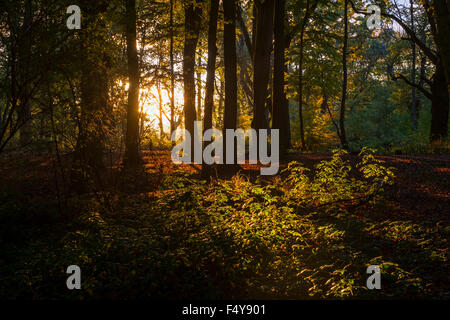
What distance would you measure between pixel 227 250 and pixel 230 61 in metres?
8.73

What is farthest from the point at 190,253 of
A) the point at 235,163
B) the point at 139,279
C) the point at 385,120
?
the point at 385,120

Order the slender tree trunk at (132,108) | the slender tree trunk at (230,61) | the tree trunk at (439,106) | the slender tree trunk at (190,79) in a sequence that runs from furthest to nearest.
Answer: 1. the tree trunk at (439,106)
2. the slender tree trunk at (190,79)
3. the slender tree trunk at (132,108)
4. the slender tree trunk at (230,61)

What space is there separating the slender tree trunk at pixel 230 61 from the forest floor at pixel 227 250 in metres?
5.17

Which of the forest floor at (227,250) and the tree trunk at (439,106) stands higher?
the tree trunk at (439,106)

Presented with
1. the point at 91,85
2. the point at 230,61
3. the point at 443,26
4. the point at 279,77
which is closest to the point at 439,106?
the point at 279,77

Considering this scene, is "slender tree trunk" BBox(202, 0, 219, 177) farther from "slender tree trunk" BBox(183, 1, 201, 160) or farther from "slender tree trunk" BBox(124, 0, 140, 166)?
"slender tree trunk" BBox(183, 1, 201, 160)

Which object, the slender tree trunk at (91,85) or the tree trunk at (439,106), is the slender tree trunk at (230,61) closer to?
the slender tree trunk at (91,85)

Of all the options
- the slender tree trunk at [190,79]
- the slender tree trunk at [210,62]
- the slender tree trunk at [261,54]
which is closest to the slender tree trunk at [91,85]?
the slender tree trunk at [210,62]

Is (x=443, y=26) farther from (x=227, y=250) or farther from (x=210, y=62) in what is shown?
(x=227, y=250)

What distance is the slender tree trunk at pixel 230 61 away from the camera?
12203mm

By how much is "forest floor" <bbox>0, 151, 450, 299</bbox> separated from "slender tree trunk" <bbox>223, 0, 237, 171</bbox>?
5.17 meters

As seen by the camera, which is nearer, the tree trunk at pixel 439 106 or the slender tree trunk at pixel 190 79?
the slender tree trunk at pixel 190 79

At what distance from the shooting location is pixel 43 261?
17.1 feet
